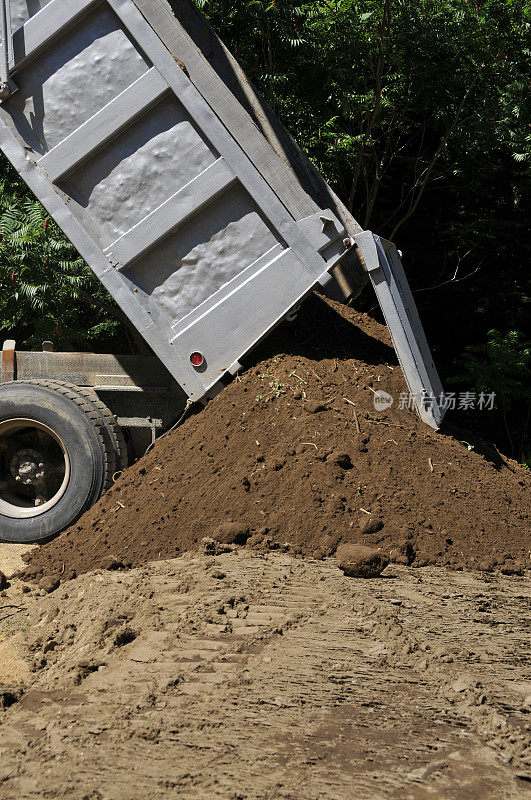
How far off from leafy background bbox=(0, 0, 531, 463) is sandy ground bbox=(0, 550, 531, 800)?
3.09 meters

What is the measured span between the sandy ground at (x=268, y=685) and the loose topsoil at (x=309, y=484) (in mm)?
225

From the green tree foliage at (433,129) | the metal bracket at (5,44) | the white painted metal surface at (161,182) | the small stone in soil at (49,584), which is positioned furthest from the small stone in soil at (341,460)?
the metal bracket at (5,44)

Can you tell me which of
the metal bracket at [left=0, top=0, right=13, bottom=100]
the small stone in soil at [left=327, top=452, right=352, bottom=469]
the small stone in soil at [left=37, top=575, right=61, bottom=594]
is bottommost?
the small stone in soil at [left=327, top=452, right=352, bottom=469]

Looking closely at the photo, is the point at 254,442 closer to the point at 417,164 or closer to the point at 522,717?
the point at 522,717

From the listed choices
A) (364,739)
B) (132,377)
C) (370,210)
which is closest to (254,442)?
(132,377)

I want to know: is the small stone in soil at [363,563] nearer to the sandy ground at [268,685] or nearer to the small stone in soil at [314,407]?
the sandy ground at [268,685]

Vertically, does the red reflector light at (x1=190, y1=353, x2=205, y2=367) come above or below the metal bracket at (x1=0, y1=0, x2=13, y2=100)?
below

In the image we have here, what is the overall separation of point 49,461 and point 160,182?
6.72 feet

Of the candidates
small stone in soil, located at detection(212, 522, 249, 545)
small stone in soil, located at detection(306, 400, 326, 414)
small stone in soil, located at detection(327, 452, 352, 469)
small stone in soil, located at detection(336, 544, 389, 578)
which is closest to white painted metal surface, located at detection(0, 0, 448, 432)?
small stone in soil, located at detection(306, 400, 326, 414)

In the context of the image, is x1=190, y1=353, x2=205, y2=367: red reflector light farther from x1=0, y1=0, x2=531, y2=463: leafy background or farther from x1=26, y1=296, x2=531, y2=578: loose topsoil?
x1=0, y1=0, x2=531, y2=463: leafy background

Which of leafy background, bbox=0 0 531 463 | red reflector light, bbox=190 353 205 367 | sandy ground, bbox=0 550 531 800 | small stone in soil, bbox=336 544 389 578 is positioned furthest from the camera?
leafy background, bbox=0 0 531 463

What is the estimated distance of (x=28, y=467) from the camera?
4.93 m

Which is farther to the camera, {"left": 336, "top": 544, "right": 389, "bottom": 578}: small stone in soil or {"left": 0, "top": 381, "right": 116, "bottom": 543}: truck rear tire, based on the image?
{"left": 0, "top": 381, "right": 116, "bottom": 543}: truck rear tire

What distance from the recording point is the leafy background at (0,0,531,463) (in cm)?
646
